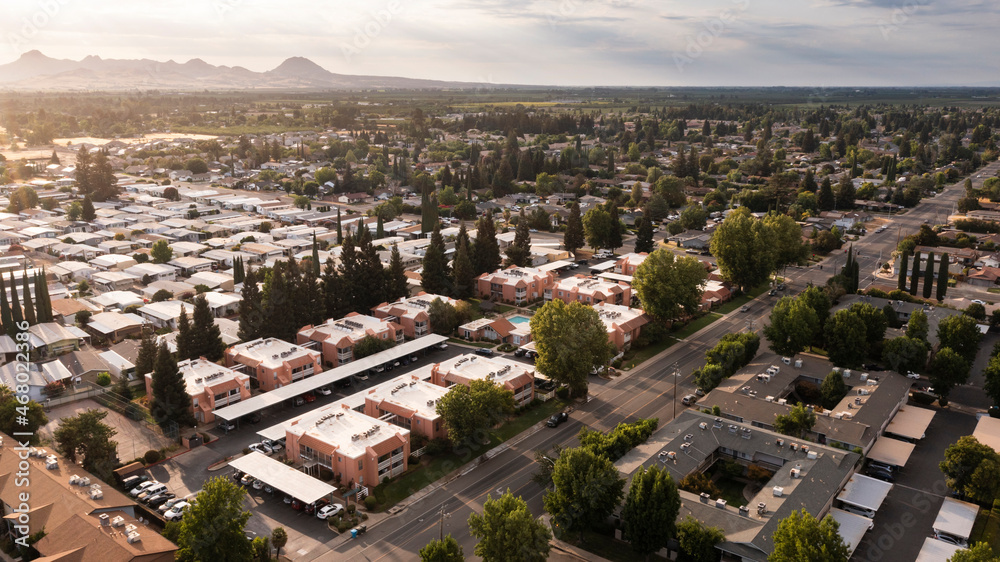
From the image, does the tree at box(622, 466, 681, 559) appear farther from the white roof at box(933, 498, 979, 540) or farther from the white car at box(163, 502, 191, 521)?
the white car at box(163, 502, 191, 521)

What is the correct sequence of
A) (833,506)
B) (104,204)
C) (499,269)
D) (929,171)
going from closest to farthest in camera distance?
(833,506), (499,269), (104,204), (929,171)

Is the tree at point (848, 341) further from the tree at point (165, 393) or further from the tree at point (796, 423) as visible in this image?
the tree at point (165, 393)

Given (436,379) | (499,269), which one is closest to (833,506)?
(436,379)

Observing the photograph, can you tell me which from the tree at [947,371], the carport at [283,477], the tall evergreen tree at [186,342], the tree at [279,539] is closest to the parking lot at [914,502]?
the tree at [947,371]

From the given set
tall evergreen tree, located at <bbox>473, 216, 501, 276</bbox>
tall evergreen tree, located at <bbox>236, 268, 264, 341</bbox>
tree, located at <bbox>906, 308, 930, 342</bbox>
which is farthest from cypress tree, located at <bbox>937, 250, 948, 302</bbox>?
tall evergreen tree, located at <bbox>236, 268, 264, 341</bbox>

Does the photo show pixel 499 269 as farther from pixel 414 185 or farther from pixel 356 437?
pixel 414 185

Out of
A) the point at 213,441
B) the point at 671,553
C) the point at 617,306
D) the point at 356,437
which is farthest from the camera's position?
the point at 617,306

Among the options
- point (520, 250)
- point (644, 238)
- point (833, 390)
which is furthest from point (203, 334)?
point (644, 238)
